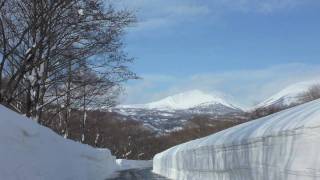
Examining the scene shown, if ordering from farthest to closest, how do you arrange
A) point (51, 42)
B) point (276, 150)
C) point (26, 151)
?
1. point (51, 42)
2. point (26, 151)
3. point (276, 150)

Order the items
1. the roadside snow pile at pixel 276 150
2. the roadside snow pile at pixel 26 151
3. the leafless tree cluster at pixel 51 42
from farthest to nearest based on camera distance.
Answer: the leafless tree cluster at pixel 51 42 → the roadside snow pile at pixel 26 151 → the roadside snow pile at pixel 276 150

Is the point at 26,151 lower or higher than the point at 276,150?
higher

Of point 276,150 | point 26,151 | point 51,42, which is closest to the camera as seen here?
point 276,150

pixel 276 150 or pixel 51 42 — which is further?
pixel 51 42

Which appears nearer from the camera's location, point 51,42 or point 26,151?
point 26,151

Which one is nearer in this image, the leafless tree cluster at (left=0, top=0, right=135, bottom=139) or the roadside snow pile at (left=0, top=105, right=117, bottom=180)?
the roadside snow pile at (left=0, top=105, right=117, bottom=180)

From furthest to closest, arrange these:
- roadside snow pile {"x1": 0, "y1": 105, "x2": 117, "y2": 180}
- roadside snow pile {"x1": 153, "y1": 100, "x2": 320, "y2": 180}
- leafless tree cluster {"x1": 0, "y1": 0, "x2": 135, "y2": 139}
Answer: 1. leafless tree cluster {"x1": 0, "y1": 0, "x2": 135, "y2": 139}
2. roadside snow pile {"x1": 0, "y1": 105, "x2": 117, "y2": 180}
3. roadside snow pile {"x1": 153, "y1": 100, "x2": 320, "y2": 180}

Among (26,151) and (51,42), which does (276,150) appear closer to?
(26,151)

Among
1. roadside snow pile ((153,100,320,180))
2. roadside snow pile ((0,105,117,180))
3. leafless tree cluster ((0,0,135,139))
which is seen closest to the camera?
roadside snow pile ((153,100,320,180))

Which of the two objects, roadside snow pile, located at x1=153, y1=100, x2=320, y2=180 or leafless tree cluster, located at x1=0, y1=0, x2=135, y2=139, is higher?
leafless tree cluster, located at x1=0, y1=0, x2=135, y2=139

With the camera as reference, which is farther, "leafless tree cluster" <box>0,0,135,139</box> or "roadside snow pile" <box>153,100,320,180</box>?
"leafless tree cluster" <box>0,0,135,139</box>

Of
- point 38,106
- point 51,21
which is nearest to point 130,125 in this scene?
point 38,106

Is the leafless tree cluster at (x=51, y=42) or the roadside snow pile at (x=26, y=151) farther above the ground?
the leafless tree cluster at (x=51, y=42)

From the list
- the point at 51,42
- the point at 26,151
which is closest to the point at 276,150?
the point at 26,151
